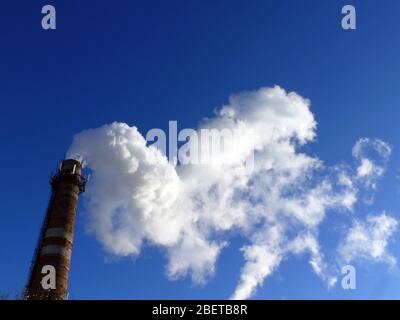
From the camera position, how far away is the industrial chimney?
104ft

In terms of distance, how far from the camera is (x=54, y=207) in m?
35.7

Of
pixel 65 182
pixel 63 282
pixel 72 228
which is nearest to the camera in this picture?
pixel 63 282

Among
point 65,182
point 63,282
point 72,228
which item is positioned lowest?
point 63,282

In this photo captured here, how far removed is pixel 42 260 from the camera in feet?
107

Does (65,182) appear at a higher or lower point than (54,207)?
higher

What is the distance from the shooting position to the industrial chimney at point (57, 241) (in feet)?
104

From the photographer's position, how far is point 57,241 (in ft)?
110
